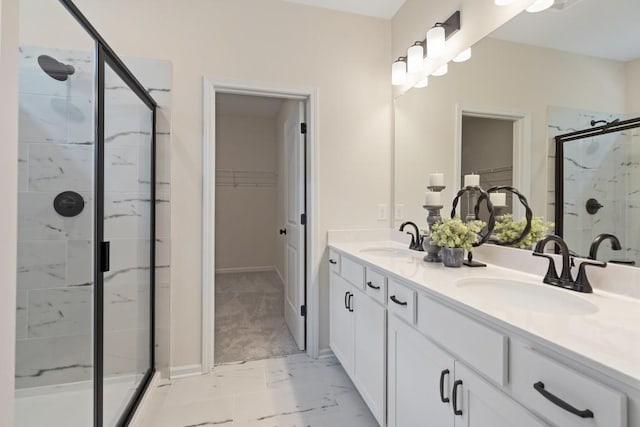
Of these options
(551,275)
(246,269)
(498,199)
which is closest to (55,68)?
(498,199)

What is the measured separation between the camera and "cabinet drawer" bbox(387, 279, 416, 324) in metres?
1.25

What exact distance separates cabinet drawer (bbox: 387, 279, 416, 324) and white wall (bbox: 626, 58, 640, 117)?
960mm

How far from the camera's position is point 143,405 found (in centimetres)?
181

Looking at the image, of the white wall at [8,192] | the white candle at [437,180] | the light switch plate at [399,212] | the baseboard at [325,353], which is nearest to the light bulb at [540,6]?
the white candle at [437,180]

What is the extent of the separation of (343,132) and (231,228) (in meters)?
3.46

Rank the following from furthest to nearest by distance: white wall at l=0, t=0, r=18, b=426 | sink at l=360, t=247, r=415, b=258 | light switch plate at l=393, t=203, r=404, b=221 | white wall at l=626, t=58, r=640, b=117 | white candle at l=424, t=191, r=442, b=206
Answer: light switch plate at l=393, t=203, r=404, b=221, sink at l=360, t=247, r=415, b=258, white candle at l=424, t=191, r=442, b=206, white wall at l=626, t=58, r=640, b=117, white wall at l=0, t=0, r=18, b=426

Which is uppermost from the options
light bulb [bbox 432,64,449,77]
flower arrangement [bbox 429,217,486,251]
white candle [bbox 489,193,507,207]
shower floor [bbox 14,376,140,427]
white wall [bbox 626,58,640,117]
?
light bulb [bbox 432,64,449,77]

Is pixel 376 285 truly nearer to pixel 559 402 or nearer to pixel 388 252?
pixel 388 252

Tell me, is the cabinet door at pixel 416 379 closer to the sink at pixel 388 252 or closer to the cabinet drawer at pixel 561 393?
the cabinet drawer at pixel 561 393

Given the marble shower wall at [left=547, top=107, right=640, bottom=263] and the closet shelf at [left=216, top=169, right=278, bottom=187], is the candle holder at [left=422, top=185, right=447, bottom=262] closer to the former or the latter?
the marble shower wall at [left=547, top=107, right=640, bottom=263]

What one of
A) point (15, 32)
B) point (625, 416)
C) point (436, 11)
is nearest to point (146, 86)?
point (15, 32)

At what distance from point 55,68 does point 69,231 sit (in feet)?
2.78

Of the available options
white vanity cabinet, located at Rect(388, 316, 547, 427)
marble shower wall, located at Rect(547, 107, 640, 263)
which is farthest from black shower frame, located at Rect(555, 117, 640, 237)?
white vanity cabinet, located at Rect(388, 316, 547, 427)

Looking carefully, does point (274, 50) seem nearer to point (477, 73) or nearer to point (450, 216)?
point (477, 73)
